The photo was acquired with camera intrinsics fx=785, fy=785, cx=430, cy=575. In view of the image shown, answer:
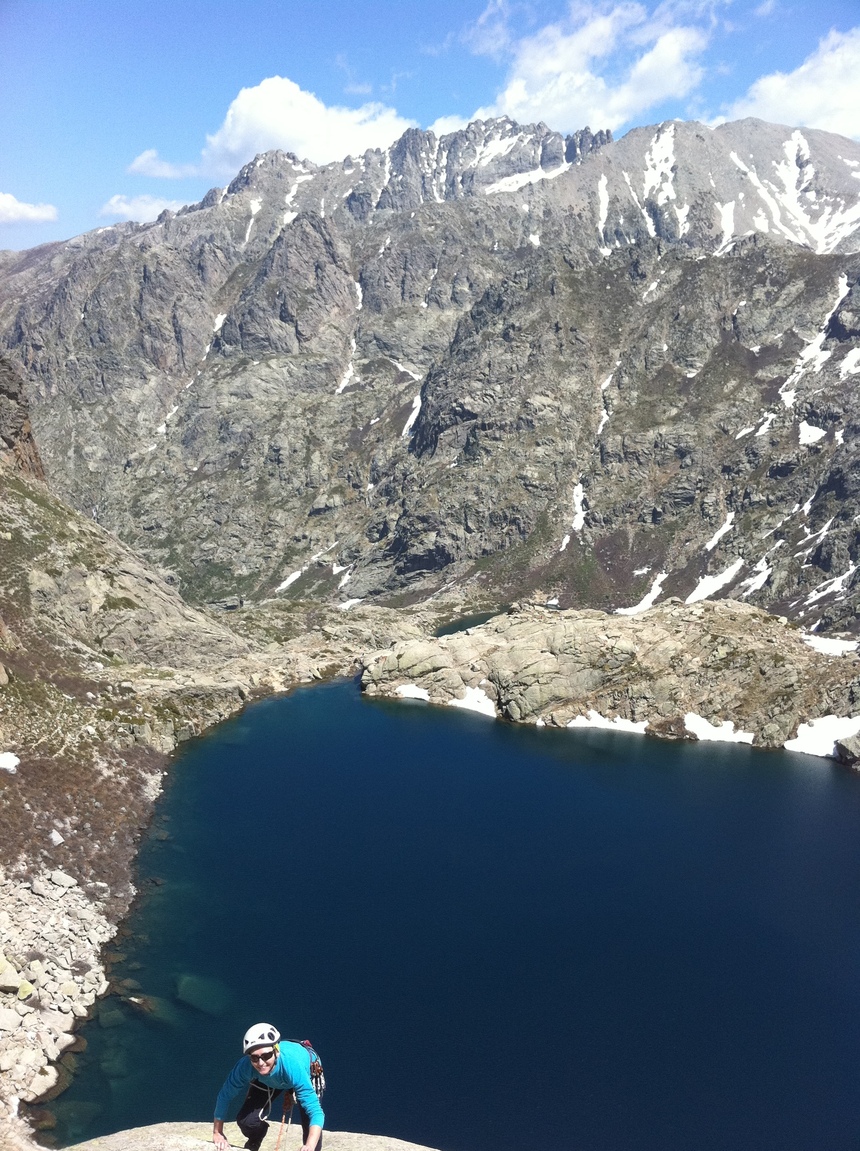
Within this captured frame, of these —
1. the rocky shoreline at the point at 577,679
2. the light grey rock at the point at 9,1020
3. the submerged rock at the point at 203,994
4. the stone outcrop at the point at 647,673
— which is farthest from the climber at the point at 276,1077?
the stone outcrop at the point at 647,673

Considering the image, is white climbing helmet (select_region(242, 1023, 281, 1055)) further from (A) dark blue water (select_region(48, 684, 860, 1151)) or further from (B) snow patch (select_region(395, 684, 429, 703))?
(B) snow patch (select_region(395, 684, 429, 703))

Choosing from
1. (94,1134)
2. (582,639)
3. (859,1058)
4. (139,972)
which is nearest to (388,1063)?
(94,1134)

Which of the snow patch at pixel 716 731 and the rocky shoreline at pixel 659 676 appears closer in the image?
the snow patch at pixel 716 731

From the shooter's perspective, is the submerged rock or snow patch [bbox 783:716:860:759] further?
snow patch [bbox 783:716:860:759]

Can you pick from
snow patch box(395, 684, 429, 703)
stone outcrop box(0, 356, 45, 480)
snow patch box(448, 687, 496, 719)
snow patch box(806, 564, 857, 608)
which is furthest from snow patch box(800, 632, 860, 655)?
stone outcrop box(0, 356, 45, 480)

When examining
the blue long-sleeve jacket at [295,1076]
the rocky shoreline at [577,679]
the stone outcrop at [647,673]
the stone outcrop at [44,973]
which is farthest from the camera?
the stone outcrop at [647,673]

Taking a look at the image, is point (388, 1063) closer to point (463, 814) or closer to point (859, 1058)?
point (859, 1058)

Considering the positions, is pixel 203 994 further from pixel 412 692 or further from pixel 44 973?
pixel 412 692

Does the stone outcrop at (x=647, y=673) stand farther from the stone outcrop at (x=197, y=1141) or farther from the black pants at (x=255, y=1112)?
the black pants at (x=255, y=1112)
